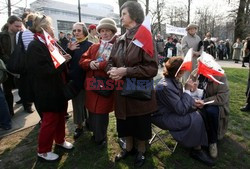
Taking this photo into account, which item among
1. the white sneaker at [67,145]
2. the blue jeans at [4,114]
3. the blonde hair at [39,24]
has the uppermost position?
the blonde hair at [39,24]

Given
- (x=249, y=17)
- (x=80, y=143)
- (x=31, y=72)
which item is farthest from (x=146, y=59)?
(x=249, y=17)

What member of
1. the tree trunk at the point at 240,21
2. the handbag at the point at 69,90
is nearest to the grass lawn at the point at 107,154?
the handbag at the point at 69,90

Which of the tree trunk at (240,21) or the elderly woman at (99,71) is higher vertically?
the tree trunk at (240,21)

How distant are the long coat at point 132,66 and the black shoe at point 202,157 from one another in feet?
2.94

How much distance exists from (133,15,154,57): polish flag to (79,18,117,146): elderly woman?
25.9 inches

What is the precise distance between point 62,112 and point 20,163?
90cm

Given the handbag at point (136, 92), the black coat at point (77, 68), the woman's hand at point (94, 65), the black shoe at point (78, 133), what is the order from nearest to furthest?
the handbag at point (136, 92)
the woman's hand at point (94, 65)
the black coat at point (77, 68)
the black shoe at point (78, 133)

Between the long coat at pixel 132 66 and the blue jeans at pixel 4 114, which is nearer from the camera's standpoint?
the long coat at pixel 132 66

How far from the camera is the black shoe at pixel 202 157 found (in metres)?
2.85

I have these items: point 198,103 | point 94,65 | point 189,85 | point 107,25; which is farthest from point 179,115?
point 107,25

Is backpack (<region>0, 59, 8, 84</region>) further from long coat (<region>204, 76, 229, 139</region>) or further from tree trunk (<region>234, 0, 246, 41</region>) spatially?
tree trunk (<region>234, 0, 246, 41</region>)

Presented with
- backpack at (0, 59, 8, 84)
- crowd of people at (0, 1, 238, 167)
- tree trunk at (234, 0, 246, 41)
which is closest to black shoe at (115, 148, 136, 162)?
crowd of people at (0, 1, 238, 167)

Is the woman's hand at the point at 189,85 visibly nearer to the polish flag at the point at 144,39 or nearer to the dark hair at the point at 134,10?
the polish flag at the point at 144,39

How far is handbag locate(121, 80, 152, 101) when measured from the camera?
8.25ft
